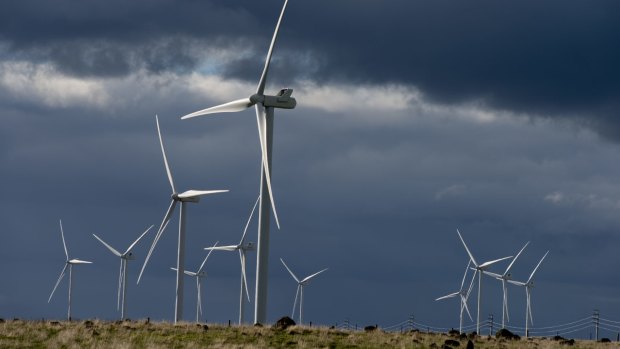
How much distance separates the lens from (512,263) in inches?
5846

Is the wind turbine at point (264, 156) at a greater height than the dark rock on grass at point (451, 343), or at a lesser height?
greater

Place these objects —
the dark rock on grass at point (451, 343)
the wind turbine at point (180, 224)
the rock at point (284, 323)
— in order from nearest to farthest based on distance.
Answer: the dark rock on grass at point (451, 343) < the rock at point (284, 323) < the wind turbine at point (180, 224)

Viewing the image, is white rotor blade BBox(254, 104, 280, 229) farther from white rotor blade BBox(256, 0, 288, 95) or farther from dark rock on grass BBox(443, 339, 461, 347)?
dark rock on grass BBox(443, 339, 461, 347)

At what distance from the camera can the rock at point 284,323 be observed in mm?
73119

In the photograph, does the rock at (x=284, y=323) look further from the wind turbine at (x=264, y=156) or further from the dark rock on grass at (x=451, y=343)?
the dark rock on grass at (x=451, y=343)

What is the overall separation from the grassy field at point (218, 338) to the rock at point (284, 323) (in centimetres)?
80

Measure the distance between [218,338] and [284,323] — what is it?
738 cm

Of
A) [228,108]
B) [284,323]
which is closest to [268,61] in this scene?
[228,108]

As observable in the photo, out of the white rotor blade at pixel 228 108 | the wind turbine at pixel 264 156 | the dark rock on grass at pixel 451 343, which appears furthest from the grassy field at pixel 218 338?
the white rotor blade at pixel 228 108

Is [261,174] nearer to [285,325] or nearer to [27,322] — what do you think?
[285,325]

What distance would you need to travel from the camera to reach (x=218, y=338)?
68.4m

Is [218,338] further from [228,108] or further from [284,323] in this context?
[228,108]

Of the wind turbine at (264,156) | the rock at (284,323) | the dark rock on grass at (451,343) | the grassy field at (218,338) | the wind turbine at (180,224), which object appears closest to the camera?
the dark rock on grass at (451,343)

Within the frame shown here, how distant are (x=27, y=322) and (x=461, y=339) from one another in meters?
31.5
